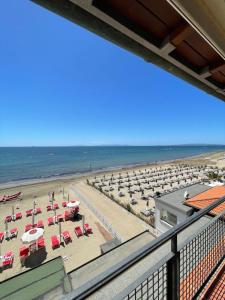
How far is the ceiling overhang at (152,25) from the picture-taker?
1.33m

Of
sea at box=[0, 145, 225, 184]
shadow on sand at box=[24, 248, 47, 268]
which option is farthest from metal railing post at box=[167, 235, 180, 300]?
sea at box=[0, 145, 225, 184]

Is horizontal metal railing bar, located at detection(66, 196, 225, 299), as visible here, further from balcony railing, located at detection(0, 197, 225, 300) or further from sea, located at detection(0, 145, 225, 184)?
sea, located at detection(0, 145, 225, 184)

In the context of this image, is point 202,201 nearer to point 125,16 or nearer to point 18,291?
point 18,291

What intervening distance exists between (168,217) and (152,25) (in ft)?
37.8

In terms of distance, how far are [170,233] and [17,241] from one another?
1517 centimetres

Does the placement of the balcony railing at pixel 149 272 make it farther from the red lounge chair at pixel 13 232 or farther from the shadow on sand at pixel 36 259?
the red lounge chair at pixel 13 232

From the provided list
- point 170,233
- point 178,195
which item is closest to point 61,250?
point 178,195

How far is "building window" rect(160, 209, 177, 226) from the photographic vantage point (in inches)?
427

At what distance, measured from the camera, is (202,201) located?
1026 cm

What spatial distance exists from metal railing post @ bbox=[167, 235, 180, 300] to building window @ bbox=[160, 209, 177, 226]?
969 cm

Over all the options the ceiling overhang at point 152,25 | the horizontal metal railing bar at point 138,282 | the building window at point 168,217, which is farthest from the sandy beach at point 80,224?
the ceiling overhang at point 152,25

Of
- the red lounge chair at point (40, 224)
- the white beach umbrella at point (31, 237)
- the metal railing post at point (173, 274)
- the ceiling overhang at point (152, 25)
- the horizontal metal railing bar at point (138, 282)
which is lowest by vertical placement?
the red lounge chair at point (40, 224)

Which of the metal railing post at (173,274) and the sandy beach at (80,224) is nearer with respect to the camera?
the metal railing post at (173,274)

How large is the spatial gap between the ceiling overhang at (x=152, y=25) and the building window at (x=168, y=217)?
34.2ft
